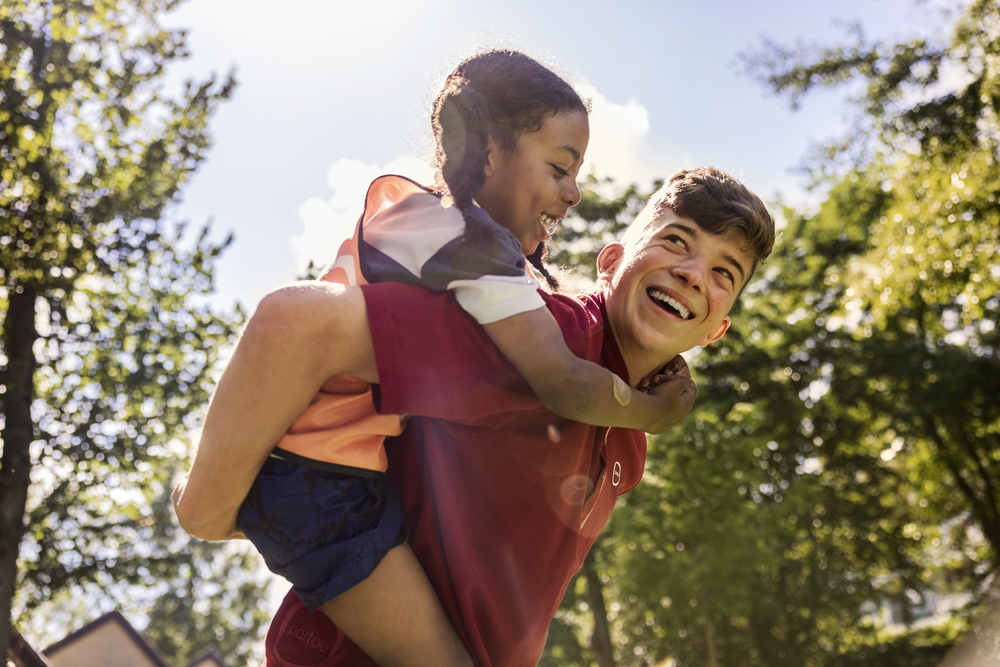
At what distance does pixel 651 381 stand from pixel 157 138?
1247cm

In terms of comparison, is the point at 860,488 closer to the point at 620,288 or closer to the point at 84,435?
the point at 84,435

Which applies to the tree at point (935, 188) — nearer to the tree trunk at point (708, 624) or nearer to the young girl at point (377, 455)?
the tree trunk at point (708, 624)

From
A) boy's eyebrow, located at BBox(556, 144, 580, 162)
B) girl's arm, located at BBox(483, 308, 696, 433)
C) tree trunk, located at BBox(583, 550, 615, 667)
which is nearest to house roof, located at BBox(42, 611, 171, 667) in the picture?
boy's eyebrow, located at BBox(556, 144, 580, 162)

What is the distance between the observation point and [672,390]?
1.57m

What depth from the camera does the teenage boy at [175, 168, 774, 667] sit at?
115 centimetres

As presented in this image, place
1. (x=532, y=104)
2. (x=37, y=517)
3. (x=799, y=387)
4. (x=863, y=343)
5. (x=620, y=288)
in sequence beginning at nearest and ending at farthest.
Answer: (x=620, y=288) → (x=532, y=104) → (x=37, y=517) → (x=863, y=343) → (x=799, y=387)

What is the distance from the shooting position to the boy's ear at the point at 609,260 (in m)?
1.74

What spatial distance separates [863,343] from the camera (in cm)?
1938

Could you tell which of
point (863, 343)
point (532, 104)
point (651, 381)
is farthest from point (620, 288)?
point (863, 343)

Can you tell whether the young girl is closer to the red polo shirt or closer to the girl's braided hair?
the red polo shirt

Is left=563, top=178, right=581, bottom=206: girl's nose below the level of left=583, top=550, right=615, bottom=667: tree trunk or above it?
above

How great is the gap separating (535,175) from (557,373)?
68cm

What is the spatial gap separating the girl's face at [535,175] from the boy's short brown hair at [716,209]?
0.73ft

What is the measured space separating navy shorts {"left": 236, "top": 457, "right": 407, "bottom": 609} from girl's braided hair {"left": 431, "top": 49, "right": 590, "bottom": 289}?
738 millimetres
